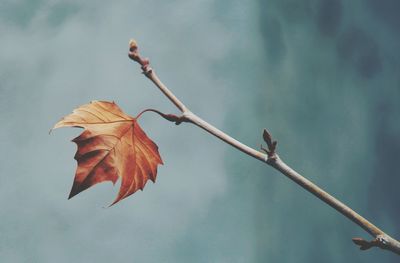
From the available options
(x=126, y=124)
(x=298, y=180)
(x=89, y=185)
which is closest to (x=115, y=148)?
(x=126, y=124)

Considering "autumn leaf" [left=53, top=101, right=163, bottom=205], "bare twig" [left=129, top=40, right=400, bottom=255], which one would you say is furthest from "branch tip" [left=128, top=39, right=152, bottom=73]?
"autumn leaf" [left=53, top=101, right=163, bottom=205]

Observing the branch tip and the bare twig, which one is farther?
the branch tip

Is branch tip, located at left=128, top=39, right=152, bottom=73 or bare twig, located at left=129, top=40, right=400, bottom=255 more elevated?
branch tip, located at left=128, top=39, right=152, bottom=73

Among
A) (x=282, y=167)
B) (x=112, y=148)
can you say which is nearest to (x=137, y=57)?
(x=112, y=148)

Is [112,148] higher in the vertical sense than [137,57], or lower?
lower

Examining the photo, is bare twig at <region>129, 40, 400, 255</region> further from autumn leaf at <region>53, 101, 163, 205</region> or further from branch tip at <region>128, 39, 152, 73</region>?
autumn leaf at <region>53, 101, 163, 205</region>

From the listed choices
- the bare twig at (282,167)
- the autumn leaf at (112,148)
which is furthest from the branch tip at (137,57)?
the autumn leaf at (112,148)

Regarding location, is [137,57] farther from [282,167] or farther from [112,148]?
[282,167]
